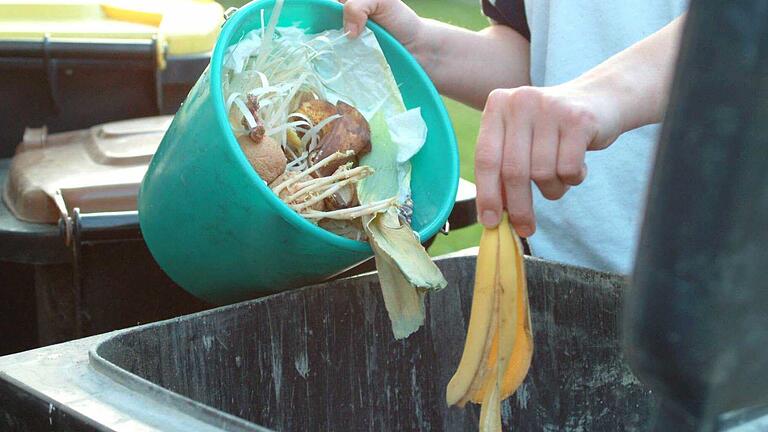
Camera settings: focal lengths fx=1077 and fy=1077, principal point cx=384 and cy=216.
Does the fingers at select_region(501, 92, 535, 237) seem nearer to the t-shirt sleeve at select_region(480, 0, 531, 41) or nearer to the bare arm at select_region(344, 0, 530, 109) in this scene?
the bare arm at select_region(344, 0, 530, 109)

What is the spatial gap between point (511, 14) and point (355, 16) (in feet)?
1.97

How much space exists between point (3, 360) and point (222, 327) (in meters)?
0.30

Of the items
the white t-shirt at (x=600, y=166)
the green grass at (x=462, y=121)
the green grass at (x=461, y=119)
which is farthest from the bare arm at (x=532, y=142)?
the green grass at (x=461, y=119)

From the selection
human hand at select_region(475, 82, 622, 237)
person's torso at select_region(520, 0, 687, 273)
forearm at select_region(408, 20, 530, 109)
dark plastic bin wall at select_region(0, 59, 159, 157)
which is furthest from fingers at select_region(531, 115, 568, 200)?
dark plastic bin wall at select_region(0, 59, 159, 157)

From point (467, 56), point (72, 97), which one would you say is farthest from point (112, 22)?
point (467, 56)

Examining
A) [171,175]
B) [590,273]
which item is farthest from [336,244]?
[590,273]

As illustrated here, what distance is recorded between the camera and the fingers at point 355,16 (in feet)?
5.11

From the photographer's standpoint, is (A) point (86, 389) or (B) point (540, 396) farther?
(B) point (540, 396)

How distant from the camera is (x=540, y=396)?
4.91ft

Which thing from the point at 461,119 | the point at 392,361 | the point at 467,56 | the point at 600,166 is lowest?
the point at 461,119

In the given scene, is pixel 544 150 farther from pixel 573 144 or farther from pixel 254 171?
pixel 254 171

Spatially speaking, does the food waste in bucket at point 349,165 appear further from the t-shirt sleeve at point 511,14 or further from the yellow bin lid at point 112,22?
the yellow bin lid at point 112,22

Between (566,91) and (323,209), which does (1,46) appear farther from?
(566,91)

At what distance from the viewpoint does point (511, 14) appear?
208 cm
